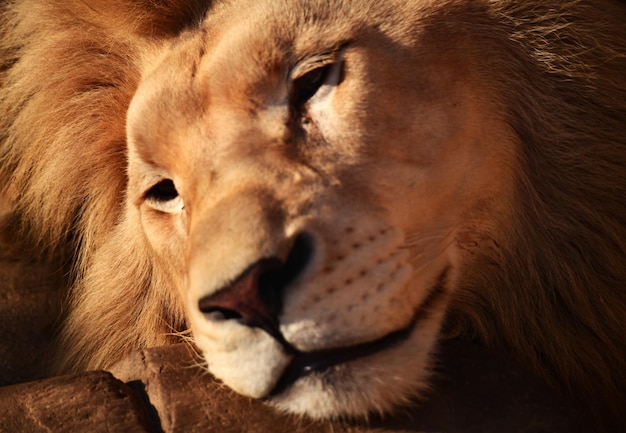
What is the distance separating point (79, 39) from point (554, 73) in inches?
54.7

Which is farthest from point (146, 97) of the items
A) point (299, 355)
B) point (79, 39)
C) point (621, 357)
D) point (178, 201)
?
point (621, 357)

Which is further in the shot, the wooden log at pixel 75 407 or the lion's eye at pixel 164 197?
the lion's eye at pixel 164 197

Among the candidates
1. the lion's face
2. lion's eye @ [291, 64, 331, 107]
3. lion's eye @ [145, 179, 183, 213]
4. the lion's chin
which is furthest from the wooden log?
lion's eye @ [291, 64, 331, 107]

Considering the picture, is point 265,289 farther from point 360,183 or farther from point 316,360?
point 360,183

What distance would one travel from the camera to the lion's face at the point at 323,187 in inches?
79.1

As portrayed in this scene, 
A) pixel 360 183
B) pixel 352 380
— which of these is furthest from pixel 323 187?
pixel 352 380

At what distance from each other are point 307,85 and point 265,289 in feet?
2.00

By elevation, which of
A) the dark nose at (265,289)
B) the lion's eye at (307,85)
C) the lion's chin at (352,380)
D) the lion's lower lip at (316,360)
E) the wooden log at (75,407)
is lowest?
the wooden log at (75,407)

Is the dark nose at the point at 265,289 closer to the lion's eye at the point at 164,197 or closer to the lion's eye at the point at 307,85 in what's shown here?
the lion's eye at the point at 307,85

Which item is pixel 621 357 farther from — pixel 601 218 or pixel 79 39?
pixel 79 39

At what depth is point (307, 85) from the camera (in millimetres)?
2381

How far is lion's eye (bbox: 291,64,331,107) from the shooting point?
7.77ft

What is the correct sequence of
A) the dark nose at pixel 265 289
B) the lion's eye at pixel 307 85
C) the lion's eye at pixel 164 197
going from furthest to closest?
the lion's eye at pixel 164 197 → the lion's eye at pixel 307 85 → the dark nose at pixel 265 289

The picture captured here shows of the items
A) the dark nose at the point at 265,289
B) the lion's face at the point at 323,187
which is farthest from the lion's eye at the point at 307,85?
the dark nose at the point at 265,289
